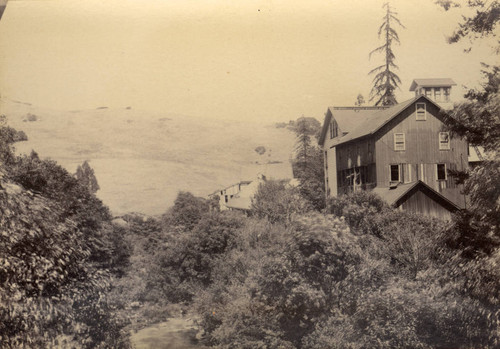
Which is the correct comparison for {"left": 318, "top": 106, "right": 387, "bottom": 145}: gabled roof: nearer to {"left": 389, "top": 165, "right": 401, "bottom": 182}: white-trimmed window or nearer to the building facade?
the building facade

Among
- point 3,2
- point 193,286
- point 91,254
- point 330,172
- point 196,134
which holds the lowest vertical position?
point 193,286

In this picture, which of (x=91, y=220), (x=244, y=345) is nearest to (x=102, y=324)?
(x=91, y=220)

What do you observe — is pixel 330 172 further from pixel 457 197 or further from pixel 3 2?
pixel 3 2

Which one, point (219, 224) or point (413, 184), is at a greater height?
point (413, 184)

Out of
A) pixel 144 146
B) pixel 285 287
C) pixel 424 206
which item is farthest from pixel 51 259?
pixel 424 206

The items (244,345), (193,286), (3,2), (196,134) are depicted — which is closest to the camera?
(3,2)

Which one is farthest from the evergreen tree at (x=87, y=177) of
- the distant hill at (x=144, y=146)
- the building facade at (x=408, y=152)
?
the building facade at (x=408, y=152)

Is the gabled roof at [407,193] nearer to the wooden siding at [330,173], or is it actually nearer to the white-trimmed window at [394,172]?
the white-trimmed window at [394,172]

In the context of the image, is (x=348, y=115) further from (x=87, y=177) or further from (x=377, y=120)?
(x=87, y=177)
